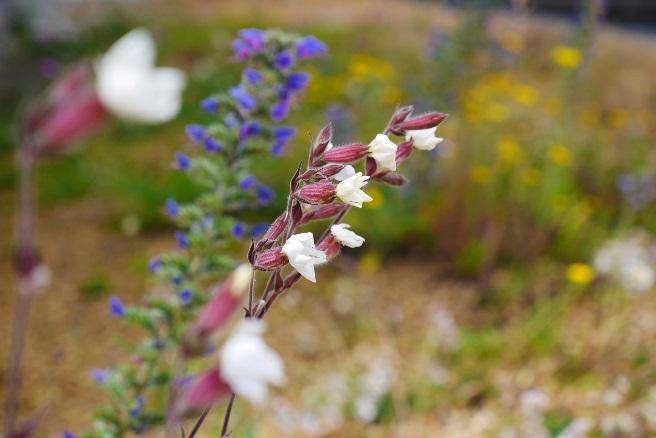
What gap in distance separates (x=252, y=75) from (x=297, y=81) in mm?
90

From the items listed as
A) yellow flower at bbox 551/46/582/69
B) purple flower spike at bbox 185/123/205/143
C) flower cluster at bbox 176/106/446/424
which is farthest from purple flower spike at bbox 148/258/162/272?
yellow flower at bbox 551/46/582/69

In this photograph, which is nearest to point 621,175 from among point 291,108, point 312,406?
point 312,406

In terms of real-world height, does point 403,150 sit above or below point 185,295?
above

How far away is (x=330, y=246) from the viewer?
90 cm

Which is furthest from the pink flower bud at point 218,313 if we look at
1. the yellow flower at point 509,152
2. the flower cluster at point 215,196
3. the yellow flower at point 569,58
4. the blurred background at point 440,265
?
the yellow flower at point 569,58

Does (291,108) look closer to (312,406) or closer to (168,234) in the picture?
(312,406)

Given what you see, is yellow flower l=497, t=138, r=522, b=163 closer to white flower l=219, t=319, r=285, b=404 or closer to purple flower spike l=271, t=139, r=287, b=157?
purple flower spike l=271, t=139, r=287, b=157

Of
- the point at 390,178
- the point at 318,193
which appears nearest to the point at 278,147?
the point at 390,178

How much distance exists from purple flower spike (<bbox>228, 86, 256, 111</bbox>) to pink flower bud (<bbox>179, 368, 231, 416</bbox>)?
0.83 m

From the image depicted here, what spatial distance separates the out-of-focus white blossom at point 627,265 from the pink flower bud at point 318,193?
236 cm

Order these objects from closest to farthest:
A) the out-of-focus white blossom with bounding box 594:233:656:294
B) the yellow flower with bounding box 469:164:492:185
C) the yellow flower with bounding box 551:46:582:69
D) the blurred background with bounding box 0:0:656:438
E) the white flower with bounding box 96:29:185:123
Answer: the white flower with bounding box 96:29:185:123 → the blurred background with bounding box 0:0:656:438 → the out-of-focus white blossom with bounding box 594:233:656:294 → the yellow flower with bounding box 469:164:492:185 → the yellow flower with bounding box 551:46:582:69

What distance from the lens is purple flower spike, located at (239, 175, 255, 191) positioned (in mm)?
1497

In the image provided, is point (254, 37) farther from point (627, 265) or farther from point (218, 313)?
point (627, 265)

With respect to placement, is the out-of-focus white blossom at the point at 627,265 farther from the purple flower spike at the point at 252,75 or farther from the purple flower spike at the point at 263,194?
the purple flower spike at the point at 252,75
